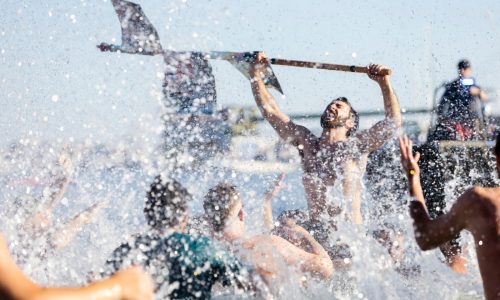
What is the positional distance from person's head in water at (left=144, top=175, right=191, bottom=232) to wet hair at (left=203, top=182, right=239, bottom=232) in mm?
546

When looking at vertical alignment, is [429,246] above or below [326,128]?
below

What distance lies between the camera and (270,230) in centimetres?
536

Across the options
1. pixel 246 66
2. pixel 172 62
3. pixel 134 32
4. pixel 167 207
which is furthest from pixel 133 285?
pixel 172 62

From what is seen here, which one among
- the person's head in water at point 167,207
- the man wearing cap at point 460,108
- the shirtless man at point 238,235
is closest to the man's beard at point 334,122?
the shirtless man at point 238,235

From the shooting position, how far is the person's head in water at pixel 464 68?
8.59 meters

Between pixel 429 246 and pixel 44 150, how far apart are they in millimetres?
4737

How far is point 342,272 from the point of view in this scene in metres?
4.94

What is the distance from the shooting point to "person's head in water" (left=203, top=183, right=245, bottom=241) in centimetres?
387

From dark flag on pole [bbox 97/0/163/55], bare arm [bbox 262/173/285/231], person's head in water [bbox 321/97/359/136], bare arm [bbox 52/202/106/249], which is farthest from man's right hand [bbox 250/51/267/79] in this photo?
bare arm [bbox 52/202/106/249]

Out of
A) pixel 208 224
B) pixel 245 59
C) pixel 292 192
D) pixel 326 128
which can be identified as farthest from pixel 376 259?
pixel 292 192

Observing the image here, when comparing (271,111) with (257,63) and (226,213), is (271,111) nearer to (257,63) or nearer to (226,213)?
(257,63)

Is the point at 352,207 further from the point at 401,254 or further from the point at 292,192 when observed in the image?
the point at 292,192

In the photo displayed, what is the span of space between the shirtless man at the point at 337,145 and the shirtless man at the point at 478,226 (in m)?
2.06

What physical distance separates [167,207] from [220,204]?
79cm
